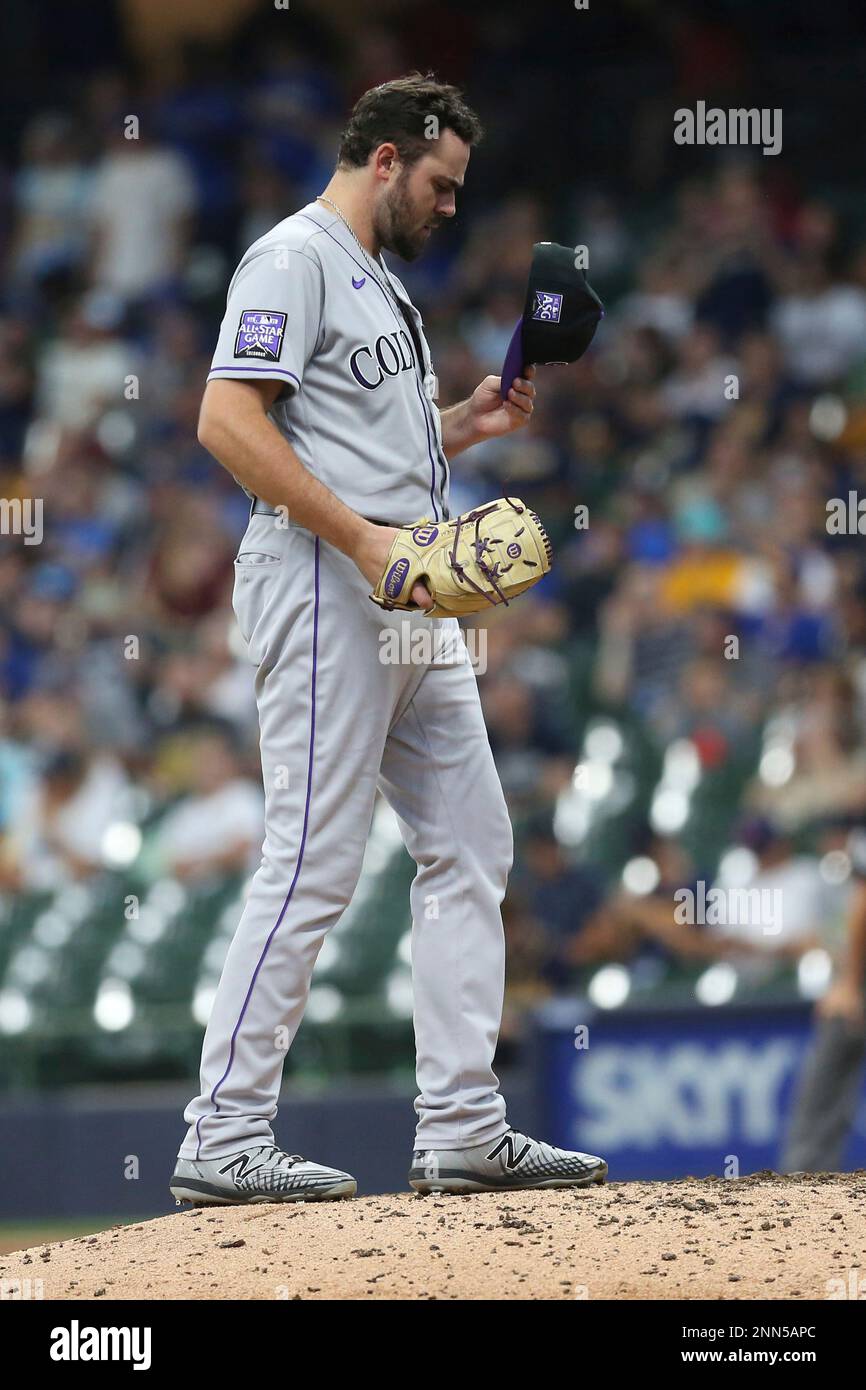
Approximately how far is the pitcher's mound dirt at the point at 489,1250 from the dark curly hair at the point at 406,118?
190cm

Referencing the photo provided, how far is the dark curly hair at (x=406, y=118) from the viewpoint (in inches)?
142

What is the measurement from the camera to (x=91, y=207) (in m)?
12.4

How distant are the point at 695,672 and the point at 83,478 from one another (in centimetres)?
402

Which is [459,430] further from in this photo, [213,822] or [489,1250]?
[213,822]

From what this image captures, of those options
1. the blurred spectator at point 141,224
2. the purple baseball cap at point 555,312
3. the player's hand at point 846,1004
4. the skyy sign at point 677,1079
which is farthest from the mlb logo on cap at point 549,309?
the blurred spectator at point 141,224

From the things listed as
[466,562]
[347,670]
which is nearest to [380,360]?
[466,562]

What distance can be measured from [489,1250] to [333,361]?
5.12ft

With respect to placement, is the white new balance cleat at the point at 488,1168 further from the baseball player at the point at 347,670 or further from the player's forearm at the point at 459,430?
the player's forearm at the point at 459,430

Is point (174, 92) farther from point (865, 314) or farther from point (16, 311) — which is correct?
point (865, 314)

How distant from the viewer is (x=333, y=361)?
3.56 meters

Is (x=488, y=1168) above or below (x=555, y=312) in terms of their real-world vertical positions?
below

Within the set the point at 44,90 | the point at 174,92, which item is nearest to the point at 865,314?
the point at 174,92

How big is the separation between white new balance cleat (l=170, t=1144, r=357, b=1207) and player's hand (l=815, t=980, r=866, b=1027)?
2.80 metres

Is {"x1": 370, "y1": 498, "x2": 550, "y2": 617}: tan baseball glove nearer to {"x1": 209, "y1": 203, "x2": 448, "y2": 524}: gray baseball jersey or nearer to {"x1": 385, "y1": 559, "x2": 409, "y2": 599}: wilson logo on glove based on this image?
{"x1": 385, "y1": 559, "x2": 409, "y2": 599}: wilson logo on glove
